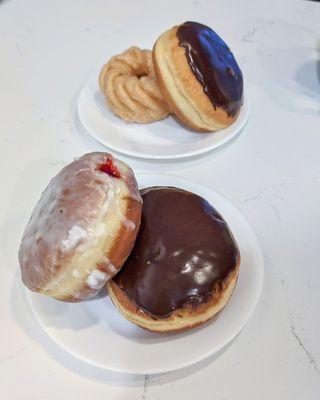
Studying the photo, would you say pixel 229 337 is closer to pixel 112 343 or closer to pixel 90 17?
pixel 112 343

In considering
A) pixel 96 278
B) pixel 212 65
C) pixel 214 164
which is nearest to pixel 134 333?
pixel 96 278

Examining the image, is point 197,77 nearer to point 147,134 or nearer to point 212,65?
point 212,65

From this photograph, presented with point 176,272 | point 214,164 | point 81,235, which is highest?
point 81,235

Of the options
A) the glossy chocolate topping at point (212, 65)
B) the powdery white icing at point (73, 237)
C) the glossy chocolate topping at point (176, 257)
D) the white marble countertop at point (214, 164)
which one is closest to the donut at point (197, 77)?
the glossy chocolate topping at point (212, 65)

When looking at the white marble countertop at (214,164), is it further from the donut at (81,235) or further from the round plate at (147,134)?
the donut at (81,235)

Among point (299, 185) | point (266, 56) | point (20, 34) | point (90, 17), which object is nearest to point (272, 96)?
point (266, 56)

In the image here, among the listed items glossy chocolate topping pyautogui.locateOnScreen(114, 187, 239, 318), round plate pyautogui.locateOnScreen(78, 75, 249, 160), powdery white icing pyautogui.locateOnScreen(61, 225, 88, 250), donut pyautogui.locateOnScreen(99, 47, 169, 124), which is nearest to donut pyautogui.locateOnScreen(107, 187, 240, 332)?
glossy chocolate topping pyautogui.locateOnScreen(114, 187, 239, 318)
